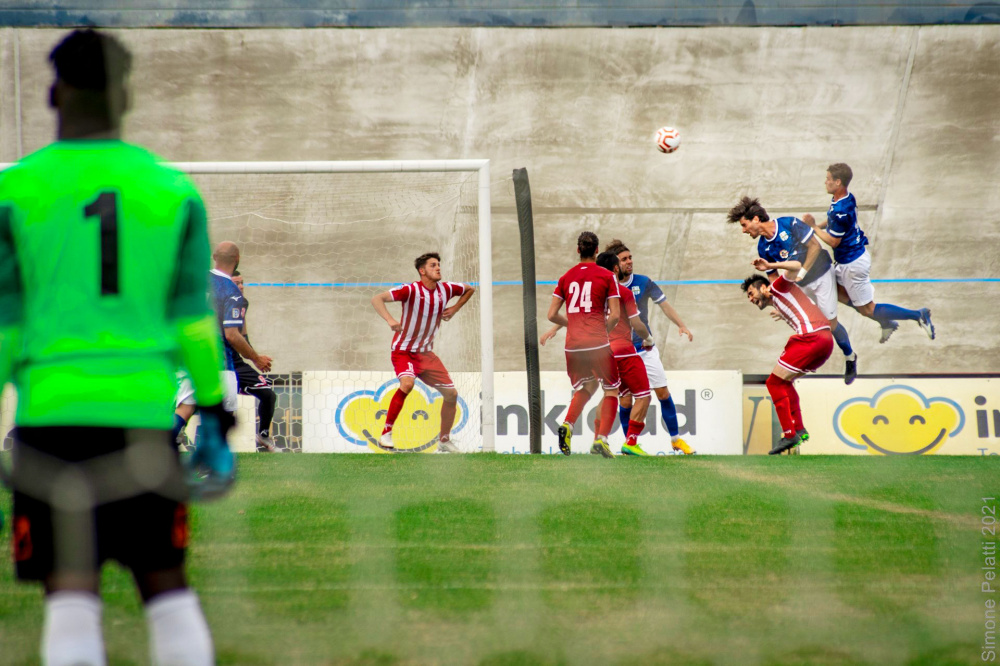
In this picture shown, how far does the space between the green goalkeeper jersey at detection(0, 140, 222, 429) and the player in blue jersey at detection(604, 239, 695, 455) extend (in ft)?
23.6

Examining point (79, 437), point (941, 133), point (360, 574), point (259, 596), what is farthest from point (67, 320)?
point (941, 133)

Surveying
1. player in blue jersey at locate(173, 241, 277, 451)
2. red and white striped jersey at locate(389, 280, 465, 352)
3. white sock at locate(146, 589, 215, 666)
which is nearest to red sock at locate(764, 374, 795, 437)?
red and white striped jersey at locate(389, 280, 465, 352)

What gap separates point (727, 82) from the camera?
55.3ft

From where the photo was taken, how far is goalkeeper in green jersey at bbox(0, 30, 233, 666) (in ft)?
5.61

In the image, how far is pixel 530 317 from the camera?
888cm

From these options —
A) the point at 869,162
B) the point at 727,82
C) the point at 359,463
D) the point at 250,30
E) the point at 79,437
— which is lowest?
the point at 359,463

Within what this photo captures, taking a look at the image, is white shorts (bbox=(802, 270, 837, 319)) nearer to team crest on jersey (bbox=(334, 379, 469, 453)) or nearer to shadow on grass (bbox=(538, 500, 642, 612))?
team crest on jersey (bbox=(334, 379, 469, 453))

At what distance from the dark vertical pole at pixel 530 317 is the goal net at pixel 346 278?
0.35 m

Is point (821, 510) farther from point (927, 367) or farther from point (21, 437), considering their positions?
point (927, 367)

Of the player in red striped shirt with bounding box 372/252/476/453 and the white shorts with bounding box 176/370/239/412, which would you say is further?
the player in red striped shirt with bounding box 372/252/476/453

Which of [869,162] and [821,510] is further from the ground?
[869,162]

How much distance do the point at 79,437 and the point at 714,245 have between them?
15.3 metres

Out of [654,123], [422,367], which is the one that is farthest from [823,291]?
[654,123]

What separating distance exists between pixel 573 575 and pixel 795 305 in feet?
17.2
